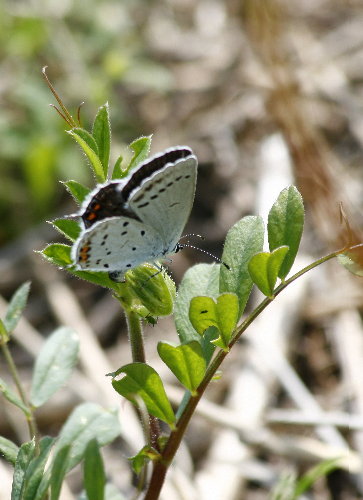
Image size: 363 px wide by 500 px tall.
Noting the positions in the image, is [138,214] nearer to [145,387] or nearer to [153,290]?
[153,290]

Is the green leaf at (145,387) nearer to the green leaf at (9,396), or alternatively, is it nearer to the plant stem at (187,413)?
the plant stem at (187,413)

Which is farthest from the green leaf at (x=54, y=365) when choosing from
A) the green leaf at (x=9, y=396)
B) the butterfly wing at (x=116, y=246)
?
the butterfly wing at (x=116, y=246)

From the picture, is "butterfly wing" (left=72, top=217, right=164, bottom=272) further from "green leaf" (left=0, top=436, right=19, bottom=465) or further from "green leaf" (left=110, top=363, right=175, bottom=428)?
"green leaf" (left=0, top=436, right=19, bottom=465)

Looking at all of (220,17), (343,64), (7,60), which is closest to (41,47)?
(7,60)

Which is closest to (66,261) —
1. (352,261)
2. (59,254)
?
(59,254)

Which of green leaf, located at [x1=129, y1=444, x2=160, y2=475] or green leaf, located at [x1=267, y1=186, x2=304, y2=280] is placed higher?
green leaf, located at [x1=267, y1=186, x2=304, y2=280]

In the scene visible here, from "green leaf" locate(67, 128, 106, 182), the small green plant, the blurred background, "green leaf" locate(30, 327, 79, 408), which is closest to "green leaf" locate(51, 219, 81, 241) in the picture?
the small green plant

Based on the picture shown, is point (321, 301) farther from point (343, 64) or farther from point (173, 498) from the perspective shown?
point (343, 64)
